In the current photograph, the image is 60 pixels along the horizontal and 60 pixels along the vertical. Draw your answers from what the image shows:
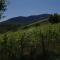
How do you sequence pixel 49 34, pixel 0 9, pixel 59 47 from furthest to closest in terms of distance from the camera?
pixel 0 9, pixel 49 34, pixel 59 47

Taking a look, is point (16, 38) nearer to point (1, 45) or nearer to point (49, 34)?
point (1, 45)

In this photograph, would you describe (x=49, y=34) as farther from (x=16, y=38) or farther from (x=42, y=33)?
(x=16, y=38)

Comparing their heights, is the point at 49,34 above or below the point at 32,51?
above

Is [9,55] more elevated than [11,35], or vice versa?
[11,35]

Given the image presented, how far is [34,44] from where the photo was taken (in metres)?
17.0

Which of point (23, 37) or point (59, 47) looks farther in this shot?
point (23, 37)

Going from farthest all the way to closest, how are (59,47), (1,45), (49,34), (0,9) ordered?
(0,9) < (1,45) < (49,34) < (59,47)

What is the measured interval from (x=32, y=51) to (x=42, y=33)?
4.51ft

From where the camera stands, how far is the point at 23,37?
17719 mm

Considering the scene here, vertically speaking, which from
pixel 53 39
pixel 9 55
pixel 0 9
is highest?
pixel 0 9

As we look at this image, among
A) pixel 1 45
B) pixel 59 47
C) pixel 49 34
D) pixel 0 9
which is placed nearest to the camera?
pixel 59 47

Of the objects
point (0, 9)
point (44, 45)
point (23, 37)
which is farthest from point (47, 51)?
point (0, 9)

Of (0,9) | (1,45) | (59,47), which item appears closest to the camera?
(59,47)

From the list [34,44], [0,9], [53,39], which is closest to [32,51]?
[34,44]
